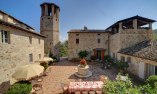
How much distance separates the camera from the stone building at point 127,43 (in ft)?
46.6

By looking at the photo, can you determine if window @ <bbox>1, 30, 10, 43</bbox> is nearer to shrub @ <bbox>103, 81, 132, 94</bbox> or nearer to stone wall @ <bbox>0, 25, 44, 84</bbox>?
stone wall @ <bbox>0, 25, 44, 84</bbox>

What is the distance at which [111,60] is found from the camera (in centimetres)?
2628

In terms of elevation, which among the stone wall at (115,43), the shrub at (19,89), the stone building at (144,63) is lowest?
the shrub at (19,89)

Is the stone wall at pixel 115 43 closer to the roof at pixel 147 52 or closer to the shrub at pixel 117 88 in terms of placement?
the roof at pixel 147 52

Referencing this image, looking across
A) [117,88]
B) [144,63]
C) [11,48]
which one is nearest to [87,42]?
[144,63]

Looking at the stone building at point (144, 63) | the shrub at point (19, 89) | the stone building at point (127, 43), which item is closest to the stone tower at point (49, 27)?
the stone building at point (127, 43)

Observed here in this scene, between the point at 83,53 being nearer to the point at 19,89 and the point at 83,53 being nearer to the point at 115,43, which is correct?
the point at 115,43

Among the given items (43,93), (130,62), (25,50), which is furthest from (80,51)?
(43,93)

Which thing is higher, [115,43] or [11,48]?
[115,43]

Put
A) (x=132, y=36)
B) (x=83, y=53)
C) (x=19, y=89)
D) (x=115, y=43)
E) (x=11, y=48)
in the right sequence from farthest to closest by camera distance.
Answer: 1. (x=83, y=53)
2. (x=115, y=43)
3. (x=132, y=36)
4. (x=11, y=48)
5. (x=19, y=89)

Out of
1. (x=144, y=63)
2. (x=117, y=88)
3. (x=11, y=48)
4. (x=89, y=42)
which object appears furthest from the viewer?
(x=89, y=42)

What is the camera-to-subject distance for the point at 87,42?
30.4 meters

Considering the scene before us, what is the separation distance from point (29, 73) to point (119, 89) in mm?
7637

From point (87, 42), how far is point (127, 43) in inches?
398
